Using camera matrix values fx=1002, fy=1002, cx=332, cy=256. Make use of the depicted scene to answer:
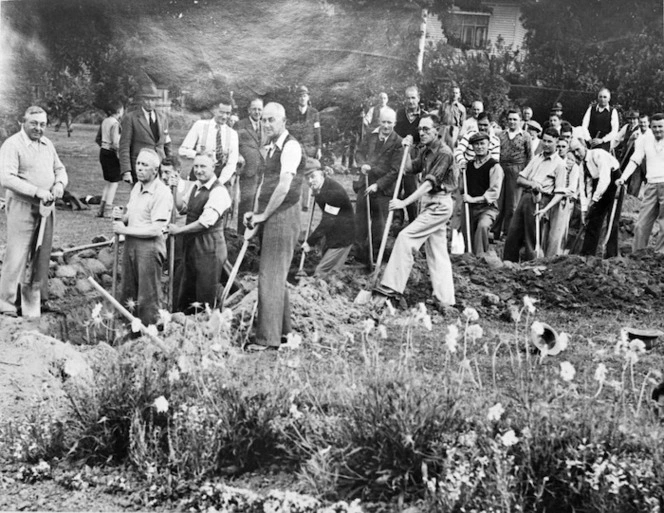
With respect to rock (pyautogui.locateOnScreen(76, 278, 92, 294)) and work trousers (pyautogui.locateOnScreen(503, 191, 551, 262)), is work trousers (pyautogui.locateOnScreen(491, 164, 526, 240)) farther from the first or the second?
rock (pyautogui.locateOnScreen(76, 278, 92, 294))

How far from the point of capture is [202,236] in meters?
8.27

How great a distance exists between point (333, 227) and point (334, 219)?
81 millimetres

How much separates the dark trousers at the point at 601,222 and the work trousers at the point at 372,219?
2878 mm

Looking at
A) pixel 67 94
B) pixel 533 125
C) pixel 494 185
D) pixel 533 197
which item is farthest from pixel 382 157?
pixel 67 94

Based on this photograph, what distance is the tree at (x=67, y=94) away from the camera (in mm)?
8562

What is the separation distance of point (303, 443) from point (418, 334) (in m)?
2.49

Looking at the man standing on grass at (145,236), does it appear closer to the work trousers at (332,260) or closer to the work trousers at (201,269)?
the work trousers at (201,269)

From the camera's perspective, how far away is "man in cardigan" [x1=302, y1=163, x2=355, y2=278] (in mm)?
9906

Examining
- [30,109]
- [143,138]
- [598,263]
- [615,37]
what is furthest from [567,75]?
[30,109]

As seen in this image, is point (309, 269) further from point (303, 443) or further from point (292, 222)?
point (303, 443)

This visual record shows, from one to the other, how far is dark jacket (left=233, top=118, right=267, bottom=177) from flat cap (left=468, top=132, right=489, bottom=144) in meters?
2.58

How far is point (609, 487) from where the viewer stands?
490 centimetres

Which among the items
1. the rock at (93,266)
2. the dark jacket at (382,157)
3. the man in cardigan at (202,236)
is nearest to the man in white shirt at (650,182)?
the dark jacket at (382,157)

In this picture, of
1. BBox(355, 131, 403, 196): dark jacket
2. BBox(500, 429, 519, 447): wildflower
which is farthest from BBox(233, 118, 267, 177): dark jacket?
BBox(500, 429, 519, 447): wildflower
